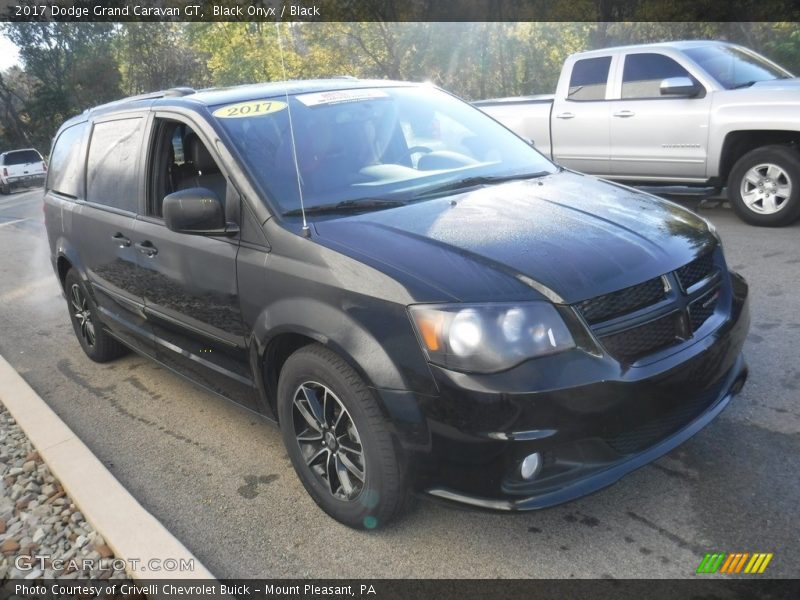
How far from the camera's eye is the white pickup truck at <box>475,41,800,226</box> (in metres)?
7.25

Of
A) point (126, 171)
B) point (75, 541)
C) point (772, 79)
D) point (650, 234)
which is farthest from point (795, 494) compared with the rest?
point (772, 79)

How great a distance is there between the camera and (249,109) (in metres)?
3.75

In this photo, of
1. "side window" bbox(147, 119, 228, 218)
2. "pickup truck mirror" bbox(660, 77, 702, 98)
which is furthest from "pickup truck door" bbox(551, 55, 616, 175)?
"side window" bbox(147, 119, 228, 218)

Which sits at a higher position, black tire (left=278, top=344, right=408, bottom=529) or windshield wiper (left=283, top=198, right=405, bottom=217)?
windshield wiper (left=283, top=198, right=405, bottom=217)

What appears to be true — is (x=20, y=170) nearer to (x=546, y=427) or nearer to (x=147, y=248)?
(x=147, y=248)

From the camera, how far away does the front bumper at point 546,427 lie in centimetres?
250

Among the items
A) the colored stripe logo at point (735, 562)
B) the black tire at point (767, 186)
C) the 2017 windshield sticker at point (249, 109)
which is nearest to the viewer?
the colored stripe logo at point (735, 562)

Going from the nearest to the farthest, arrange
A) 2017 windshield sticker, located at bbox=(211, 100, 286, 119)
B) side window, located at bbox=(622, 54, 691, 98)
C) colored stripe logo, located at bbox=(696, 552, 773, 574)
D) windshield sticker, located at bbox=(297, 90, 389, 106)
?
colored stripe logo, located at bbox=(696, 552, 773, 574) < 2017 windshield sticker, located at bbox=(211, 100, 286, 119) < windshield sticker, located at bbox=(297, 90, 389, 106) < side window, located at bbox=(622, 54, 691, 98)

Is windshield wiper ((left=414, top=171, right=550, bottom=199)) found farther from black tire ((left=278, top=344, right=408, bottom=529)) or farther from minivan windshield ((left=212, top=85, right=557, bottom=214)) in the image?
black tire ((left=278, top=344, right=408, bottom=529))

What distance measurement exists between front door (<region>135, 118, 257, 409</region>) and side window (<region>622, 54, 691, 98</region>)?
5868 millimetres

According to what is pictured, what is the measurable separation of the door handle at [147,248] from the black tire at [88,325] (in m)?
1.26

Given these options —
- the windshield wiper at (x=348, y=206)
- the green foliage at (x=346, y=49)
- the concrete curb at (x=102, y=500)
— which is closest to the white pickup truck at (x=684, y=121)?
the green foliage at (x=346, y=49)

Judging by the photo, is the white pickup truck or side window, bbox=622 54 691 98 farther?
side window, bbox=622 54 691 98

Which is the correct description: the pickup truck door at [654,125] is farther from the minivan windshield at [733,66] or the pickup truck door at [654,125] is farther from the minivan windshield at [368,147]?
the minivan windshield at [368,147]
